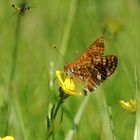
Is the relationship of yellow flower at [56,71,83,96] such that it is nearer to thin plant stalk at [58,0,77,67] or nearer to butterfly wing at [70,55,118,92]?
butterfly wing at [70,55,118,92]

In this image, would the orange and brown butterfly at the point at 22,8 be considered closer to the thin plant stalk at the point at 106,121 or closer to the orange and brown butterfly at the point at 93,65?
the orange and brown butterfly at the point at 93,65

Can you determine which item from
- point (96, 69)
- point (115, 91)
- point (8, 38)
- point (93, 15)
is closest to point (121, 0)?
point (93, 15)

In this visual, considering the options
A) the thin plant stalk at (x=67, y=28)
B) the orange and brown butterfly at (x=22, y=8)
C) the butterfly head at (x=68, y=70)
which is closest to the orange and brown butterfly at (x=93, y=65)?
the butterfly head at (x=68, y=70)

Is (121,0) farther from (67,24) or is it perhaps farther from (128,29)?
(67,24)

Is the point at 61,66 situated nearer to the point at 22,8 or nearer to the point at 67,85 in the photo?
the point at 22,8

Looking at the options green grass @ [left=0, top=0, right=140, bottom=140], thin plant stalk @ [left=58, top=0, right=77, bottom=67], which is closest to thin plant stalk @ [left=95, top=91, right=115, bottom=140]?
green grass @ [left=0, top=0, right=140, bottom=140]
